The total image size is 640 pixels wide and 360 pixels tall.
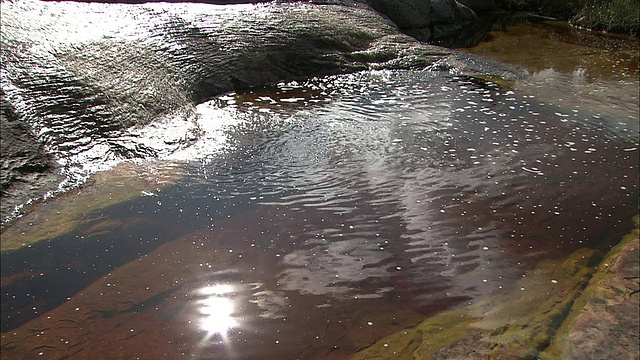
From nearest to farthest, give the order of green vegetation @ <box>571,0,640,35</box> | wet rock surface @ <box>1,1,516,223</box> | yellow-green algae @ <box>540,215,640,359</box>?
yellow-green algae @ <box>540,215,640,359</box>, wet rock surface @ <box>1,1,516,223</box>, green vegetation @ <box>571,0,640,35</box>

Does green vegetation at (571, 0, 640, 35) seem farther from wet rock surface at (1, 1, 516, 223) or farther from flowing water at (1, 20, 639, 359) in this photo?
flowing water at (1, 20, 639, 359)

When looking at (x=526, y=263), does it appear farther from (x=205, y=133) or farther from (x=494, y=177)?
(x=205, y=133)

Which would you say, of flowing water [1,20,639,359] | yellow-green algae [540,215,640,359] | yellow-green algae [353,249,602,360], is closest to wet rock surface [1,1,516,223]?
flowing water [1,20,639,359]

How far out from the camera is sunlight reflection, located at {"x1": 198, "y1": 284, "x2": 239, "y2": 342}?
252cm

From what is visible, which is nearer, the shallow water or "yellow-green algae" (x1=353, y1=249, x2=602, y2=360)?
"yellow-green algae" (x1=353, y1=249, x2=602, y2=360)

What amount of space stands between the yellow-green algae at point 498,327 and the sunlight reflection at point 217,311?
0.64m

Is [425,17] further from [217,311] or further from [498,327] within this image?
[217,311]

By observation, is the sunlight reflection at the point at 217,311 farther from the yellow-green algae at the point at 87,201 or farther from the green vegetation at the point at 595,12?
the green vegetation at the point at 595,12

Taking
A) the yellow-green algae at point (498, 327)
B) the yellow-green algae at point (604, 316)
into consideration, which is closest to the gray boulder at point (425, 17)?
the yellow-green algae at point (604, 316)

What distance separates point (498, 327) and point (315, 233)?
1.25 m

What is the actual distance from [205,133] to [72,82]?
1.25 meters

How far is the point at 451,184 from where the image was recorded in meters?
4.02

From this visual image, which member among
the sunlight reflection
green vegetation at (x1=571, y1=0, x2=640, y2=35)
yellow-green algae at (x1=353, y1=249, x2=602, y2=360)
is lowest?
yellow-green algae at (x1=353, y1=249, x2=602, y2=360)

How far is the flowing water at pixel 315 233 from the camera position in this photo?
2564mm
